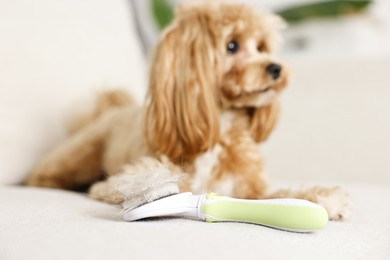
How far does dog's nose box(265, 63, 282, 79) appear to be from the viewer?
5.00 ft

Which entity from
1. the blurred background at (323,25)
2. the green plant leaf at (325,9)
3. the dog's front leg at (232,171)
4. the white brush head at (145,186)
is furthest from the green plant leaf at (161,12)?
Result: the white brush head at (145,186)

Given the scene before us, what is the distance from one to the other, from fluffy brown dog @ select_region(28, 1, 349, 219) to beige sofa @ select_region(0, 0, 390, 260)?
170mm

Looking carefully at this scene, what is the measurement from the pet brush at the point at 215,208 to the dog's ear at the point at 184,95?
1.53 feet

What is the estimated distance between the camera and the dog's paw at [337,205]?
1168 mm

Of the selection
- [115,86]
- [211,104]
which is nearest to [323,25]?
[115,86]

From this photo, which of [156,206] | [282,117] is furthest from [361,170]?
[156,206]

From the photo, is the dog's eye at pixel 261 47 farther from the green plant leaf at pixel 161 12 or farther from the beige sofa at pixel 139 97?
the green plant leaf at pixel 161 12

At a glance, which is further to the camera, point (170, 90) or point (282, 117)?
point (282, 117)

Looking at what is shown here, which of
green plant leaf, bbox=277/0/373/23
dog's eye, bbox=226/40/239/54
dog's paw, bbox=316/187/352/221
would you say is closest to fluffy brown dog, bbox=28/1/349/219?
dog's eye, bbox=226/40/239/54

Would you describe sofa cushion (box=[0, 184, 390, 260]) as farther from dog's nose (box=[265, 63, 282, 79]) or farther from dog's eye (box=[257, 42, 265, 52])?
dog's eye (box=[257, 42, 265, 52])

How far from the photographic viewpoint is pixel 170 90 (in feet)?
4.87

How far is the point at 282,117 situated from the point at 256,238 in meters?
1.29

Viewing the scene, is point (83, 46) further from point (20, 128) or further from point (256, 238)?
point (256, 238)

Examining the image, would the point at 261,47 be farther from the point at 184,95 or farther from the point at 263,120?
the point at 184,95
